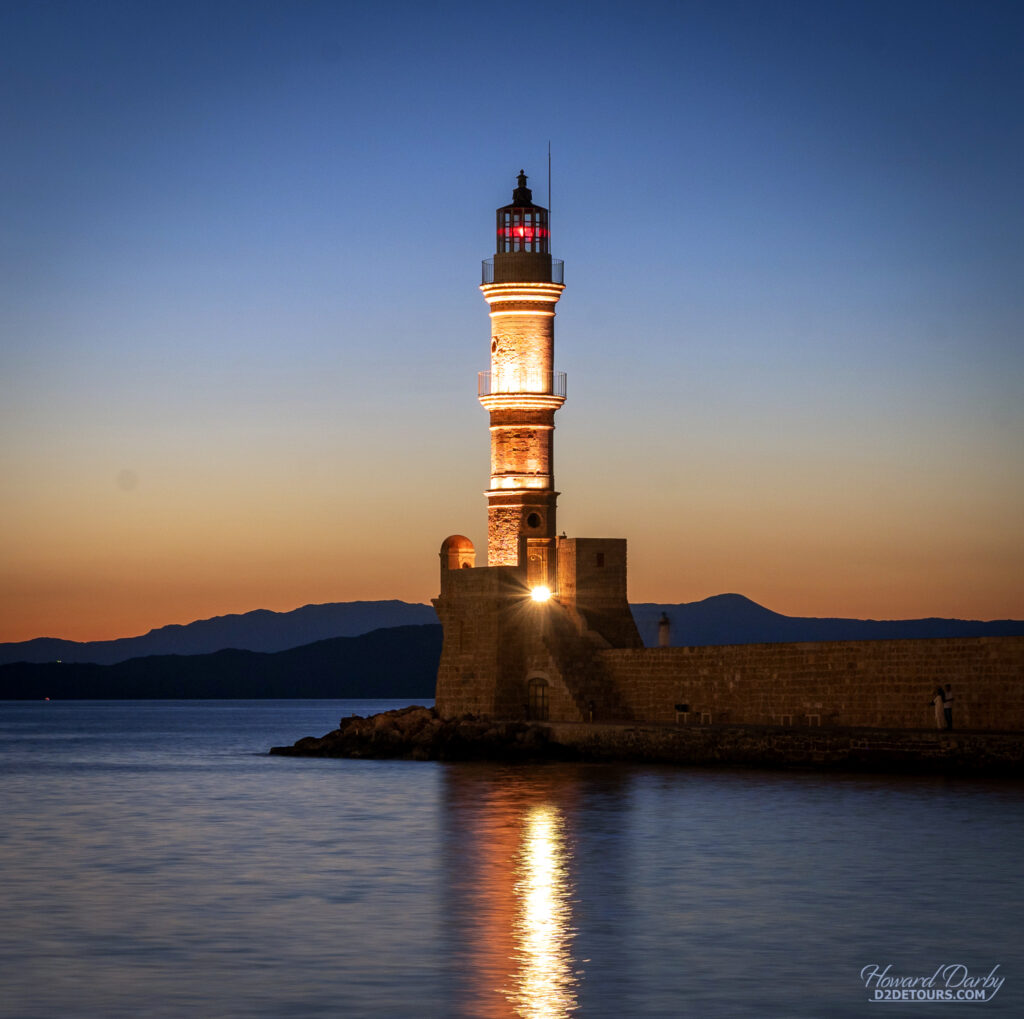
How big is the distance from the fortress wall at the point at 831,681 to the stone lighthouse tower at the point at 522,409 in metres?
3.09

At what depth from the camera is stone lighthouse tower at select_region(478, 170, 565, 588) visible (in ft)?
109

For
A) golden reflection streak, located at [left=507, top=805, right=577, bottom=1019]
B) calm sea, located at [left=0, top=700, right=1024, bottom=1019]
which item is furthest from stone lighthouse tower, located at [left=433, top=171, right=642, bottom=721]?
golden reflection streak, located at [left=507, top=805, right=577, bottom=1019]

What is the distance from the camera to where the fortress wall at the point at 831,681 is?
22.6 meters

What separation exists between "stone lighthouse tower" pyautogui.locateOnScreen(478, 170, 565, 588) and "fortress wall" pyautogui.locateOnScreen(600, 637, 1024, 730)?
3091mm

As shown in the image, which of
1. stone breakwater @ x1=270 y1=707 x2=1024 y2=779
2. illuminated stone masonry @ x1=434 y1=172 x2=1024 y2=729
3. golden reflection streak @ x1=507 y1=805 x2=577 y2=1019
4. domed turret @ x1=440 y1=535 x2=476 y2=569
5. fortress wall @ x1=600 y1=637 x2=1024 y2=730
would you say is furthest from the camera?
domed turret @ x1=440 y1=535 x2=476 y2=569

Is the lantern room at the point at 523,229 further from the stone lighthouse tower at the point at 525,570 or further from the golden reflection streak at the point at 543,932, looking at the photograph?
the golden reflection streak at the point at 543,932

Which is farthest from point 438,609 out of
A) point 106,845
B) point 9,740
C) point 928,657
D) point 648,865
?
point 9,740

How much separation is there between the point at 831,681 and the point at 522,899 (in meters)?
12.1

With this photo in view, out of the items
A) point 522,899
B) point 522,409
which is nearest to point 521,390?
point 522,409

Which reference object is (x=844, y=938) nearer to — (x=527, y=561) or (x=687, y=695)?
(x=687, y=695)

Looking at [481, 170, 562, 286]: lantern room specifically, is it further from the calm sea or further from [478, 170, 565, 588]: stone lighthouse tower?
the calm sea

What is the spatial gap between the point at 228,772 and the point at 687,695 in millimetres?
10545

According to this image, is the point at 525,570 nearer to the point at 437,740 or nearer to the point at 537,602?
the point at 537,602

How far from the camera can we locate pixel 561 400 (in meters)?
33.4
